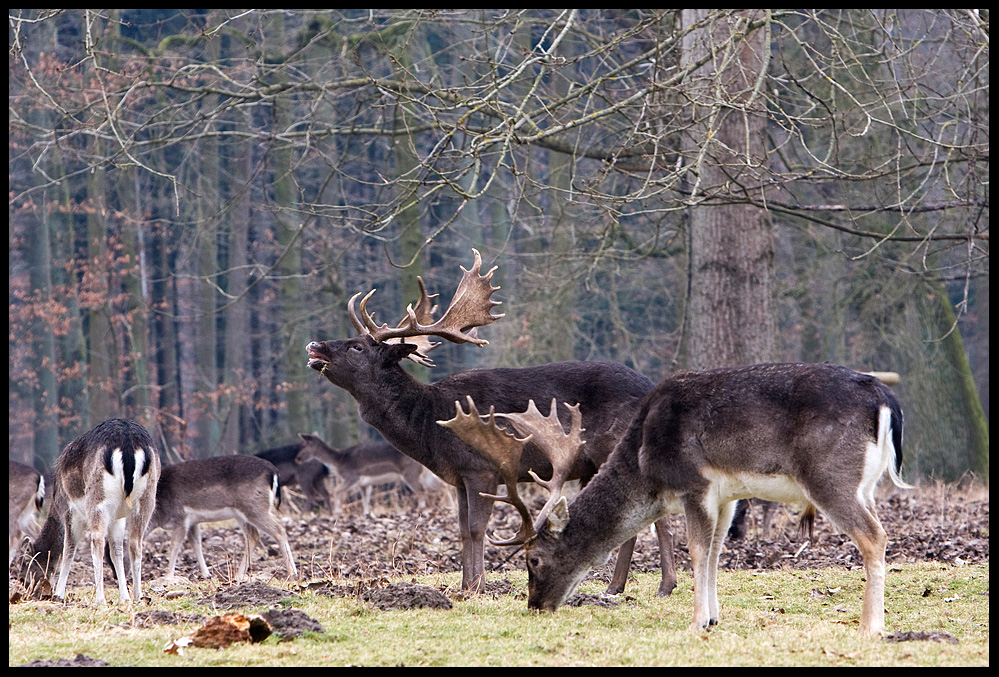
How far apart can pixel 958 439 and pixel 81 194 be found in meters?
22.7

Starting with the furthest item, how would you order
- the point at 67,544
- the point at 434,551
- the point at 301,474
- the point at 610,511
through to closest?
the point at 301,474
the point at 434,551
the point at 67,544
the point at 610,511

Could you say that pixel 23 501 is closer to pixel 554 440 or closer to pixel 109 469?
pixel 109 469

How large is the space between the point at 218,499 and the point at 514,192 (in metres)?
4.77

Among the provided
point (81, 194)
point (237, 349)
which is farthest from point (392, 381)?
point (81, 194)

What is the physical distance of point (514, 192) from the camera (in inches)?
500

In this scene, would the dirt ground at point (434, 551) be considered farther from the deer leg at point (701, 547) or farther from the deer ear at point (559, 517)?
the deer leg at point (701, 547)

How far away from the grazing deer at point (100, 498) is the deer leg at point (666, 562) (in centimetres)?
401

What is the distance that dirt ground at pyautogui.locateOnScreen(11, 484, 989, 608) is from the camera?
788cm

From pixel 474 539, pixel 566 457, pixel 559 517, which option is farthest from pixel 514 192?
pixel 559 517

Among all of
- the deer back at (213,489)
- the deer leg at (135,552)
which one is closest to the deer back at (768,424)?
the deer leg at (135,552)

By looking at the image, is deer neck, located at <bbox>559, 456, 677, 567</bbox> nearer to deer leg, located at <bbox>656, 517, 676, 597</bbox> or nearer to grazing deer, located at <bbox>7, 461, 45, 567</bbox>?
deer leg, located at <bbox>656, 517, 676, 597</bbox>

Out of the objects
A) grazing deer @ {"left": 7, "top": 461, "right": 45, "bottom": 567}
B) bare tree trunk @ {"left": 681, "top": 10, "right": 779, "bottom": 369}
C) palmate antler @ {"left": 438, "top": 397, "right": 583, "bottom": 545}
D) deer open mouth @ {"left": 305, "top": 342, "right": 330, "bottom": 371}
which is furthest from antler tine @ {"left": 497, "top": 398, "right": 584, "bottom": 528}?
grazing deer @ {"left": 7, "top": 461, "right": 45, "bottom": 567}

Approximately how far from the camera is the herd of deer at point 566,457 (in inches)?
236

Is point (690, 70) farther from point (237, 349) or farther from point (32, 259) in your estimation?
point (32, 259)
